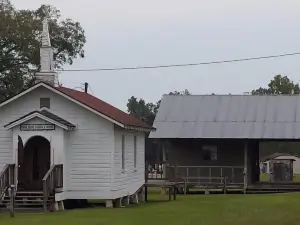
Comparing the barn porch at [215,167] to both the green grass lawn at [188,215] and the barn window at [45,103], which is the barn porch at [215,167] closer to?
the barn window at [45,103]

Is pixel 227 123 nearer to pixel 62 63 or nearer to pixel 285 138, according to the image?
pixel 285 138

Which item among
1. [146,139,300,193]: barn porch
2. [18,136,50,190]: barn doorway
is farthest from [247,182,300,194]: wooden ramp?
[18,136,50,190]: barn doorway

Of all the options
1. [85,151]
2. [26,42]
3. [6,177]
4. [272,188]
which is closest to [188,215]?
[85,151]

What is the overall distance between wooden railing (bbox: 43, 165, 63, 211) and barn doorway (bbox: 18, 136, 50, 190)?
1.39 meters

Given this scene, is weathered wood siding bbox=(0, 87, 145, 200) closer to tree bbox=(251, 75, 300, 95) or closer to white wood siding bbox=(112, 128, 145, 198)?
white wood siding bbox=(112, 128, 145, 198)

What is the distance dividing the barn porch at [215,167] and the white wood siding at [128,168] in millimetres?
4828

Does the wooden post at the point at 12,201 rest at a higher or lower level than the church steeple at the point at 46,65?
lower

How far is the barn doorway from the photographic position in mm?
31359

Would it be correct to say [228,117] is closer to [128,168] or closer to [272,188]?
[272,188]

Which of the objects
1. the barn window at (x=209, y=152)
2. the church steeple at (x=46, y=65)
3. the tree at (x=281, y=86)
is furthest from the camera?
the tree at (x=281, y=86)

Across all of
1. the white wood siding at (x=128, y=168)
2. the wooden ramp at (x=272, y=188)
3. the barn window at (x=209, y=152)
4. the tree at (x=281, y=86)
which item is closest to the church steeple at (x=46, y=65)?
the white wood siding at (x=128, y=168)

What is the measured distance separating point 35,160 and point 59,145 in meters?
2.36

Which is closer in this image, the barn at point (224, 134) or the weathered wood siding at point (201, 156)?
the barn at point (224, 134)

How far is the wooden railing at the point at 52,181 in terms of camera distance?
28.5 meters
